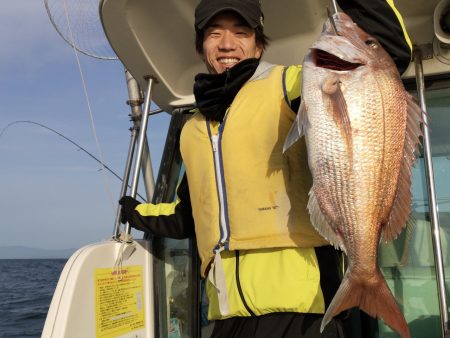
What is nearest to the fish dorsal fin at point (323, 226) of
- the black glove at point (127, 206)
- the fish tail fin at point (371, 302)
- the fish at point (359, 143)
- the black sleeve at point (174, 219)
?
the fish at point (359, 143)

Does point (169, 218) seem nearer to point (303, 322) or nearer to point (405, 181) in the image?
point (303, 322)

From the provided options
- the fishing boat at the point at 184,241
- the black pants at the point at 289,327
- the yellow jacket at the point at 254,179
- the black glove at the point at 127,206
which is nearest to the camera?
the black pants at the point at 289,327

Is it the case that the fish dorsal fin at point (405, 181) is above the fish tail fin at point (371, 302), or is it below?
above

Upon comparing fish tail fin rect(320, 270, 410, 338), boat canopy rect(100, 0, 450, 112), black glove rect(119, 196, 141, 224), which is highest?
boat canopy rect(100, 0, 450, 112)

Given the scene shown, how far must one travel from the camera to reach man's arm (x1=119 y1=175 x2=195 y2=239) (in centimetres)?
302

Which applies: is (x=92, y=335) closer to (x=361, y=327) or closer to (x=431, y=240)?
(x=361, y=327)

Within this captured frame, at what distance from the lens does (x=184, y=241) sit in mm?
3682

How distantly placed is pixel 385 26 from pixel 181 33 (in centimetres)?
190

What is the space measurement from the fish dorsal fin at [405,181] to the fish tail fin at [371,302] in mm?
215

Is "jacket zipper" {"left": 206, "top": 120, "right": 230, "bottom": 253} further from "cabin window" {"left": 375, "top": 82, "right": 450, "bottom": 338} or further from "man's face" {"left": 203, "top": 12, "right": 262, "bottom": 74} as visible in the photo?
"cabin window" {"left": 375, "top": 82, "right": 450, "bottom": 338}

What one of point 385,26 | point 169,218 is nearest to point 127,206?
point 169,218

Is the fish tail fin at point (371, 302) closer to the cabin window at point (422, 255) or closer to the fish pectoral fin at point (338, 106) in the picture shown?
the fish pectoral fin at point (338, 106)

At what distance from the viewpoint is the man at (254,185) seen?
2166 millimetres

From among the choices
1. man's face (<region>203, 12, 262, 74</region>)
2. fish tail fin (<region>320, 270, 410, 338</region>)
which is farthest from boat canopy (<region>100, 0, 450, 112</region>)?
fish tail fin (<region>320, 270, 410, 338</region>)
